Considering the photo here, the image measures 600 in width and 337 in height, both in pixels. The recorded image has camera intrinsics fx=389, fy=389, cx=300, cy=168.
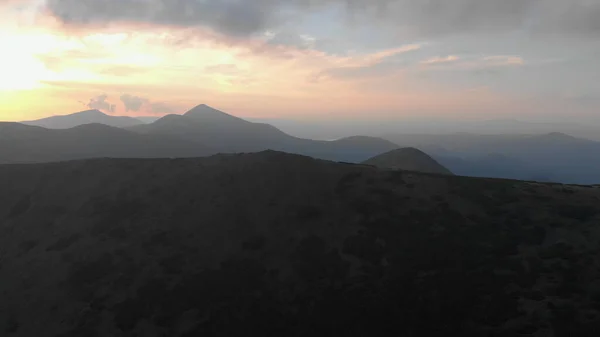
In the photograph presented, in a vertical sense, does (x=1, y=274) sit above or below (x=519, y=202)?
below

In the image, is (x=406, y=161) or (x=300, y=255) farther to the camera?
(x=406, y=161)

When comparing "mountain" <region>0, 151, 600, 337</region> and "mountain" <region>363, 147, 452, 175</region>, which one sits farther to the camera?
"mountain" <region>363, 147, 452, 175</region>

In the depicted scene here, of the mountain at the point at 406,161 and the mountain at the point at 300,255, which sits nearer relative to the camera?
the mountain at the point at 300,255

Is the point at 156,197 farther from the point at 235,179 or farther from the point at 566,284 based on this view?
the point at 566,284

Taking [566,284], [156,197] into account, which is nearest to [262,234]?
[156,197]

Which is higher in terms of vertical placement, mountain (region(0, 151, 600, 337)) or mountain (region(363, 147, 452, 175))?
mountain (region(363, 147, 452, 175))

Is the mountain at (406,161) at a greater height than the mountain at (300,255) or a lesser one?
greater

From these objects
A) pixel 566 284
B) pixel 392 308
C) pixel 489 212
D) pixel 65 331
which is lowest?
pixel 65 331

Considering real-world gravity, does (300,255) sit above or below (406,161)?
below
